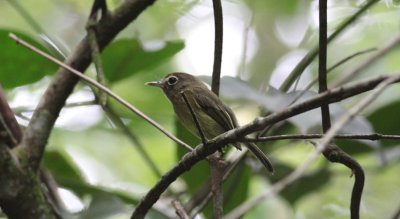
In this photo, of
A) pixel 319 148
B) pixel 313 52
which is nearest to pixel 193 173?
pixel 313 52

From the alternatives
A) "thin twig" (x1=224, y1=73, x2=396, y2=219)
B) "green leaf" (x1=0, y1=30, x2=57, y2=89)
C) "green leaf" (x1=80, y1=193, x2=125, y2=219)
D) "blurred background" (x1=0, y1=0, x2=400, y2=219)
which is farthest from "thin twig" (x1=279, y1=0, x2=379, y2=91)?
"thin twig" (x1=224, y1=73, x2=396, y2=219)

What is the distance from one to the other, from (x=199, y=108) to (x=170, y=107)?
593mm

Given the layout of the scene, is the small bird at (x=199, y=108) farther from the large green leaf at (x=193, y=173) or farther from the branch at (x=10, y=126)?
the branch at (x=10, y=126)

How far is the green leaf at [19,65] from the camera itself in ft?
8.26

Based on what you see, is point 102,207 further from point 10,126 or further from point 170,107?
point 170,107

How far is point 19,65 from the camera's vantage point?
255cm

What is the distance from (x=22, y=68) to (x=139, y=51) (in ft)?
1.55

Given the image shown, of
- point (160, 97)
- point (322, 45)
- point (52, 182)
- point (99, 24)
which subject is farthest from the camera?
point (160, 97)

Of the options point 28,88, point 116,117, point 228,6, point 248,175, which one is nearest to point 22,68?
point 116,117

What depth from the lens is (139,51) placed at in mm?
2775

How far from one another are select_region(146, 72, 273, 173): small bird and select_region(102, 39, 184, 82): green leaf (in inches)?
7.3

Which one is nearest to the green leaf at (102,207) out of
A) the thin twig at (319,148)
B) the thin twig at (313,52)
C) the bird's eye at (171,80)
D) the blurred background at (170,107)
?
the blurred background at (170,107)

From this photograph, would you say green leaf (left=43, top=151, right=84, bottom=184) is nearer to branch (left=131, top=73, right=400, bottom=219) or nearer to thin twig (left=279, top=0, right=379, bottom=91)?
thin twig (left=279, top=0, right=379, bottom=91)

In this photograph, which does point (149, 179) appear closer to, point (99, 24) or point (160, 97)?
point (160, 97)
